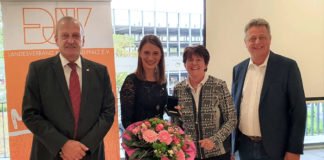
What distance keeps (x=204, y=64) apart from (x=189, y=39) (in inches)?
66.4

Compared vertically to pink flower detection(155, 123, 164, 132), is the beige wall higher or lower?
higher

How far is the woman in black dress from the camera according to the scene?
7.20 feet

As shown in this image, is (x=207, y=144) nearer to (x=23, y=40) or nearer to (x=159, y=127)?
(x=159, y=127)

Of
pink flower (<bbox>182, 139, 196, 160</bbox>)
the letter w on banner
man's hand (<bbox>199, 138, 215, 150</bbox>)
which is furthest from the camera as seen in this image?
the letter w on banner

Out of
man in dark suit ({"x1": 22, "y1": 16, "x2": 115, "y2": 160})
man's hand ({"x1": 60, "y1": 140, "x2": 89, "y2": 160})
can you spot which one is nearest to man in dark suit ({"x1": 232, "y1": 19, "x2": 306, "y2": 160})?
man in dark suit ({"x1": 22, "y1": 16, "x2": 115, "y2": 160})

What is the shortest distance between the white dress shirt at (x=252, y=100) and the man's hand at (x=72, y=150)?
49.2 inches

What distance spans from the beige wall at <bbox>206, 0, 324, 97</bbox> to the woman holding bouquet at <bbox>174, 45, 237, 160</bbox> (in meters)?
1.49

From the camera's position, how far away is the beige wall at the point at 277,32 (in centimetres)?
362

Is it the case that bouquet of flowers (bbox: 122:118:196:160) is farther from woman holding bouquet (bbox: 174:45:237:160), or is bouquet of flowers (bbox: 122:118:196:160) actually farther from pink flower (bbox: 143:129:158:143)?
woman holding bouquet (bbox: 174:45:237:160)

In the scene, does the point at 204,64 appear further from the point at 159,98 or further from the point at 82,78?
the point at 82,78

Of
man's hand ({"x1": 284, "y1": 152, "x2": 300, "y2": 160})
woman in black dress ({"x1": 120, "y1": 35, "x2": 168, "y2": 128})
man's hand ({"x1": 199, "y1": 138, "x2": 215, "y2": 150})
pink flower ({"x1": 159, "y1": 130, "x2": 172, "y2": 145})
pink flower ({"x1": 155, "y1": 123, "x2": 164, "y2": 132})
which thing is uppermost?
woman in black dress ({"x1": 120, "y1": 35, "x2": 168, "y2": 128})

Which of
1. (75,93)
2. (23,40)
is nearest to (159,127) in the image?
(75,93)

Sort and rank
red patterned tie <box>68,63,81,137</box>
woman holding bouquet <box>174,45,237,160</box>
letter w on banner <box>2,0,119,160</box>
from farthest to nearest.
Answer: letter w on banner <box>2,0,119,160</box>
woman holding bouquet <box>174,45,237,160</box>
red patterned tie <box>68,63,81,137</box>

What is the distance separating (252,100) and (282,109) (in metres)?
0.23
